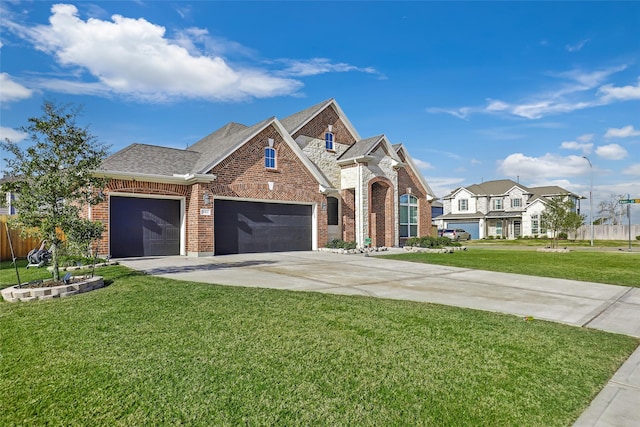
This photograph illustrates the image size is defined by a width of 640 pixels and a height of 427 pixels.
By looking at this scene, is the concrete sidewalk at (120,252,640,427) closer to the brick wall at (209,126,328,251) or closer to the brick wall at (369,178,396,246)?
the brick wall at (209,126,328,251)

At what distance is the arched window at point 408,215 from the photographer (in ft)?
82.1

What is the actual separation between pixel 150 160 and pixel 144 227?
305 centimetres

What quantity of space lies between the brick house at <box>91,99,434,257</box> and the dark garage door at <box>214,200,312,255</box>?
0.16 ft

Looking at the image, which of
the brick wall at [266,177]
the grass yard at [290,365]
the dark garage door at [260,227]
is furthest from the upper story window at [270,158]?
the grass yard at [290,365]

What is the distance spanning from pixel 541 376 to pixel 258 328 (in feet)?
11.0

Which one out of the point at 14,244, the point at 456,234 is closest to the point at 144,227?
the point at 14,244

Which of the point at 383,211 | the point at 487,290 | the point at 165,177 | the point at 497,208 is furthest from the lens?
the point at 497,208

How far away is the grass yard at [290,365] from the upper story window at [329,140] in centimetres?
A: 1779

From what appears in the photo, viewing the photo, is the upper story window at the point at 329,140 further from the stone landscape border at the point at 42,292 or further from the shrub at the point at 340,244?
the stone landscape border at the point at 42,292

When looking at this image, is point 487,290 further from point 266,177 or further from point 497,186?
point 497,186

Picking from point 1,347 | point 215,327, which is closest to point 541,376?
point 215,327

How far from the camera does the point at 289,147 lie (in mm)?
19188

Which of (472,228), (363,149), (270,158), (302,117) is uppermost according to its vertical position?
(302,117)

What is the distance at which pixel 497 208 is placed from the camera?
48469 millimetres
